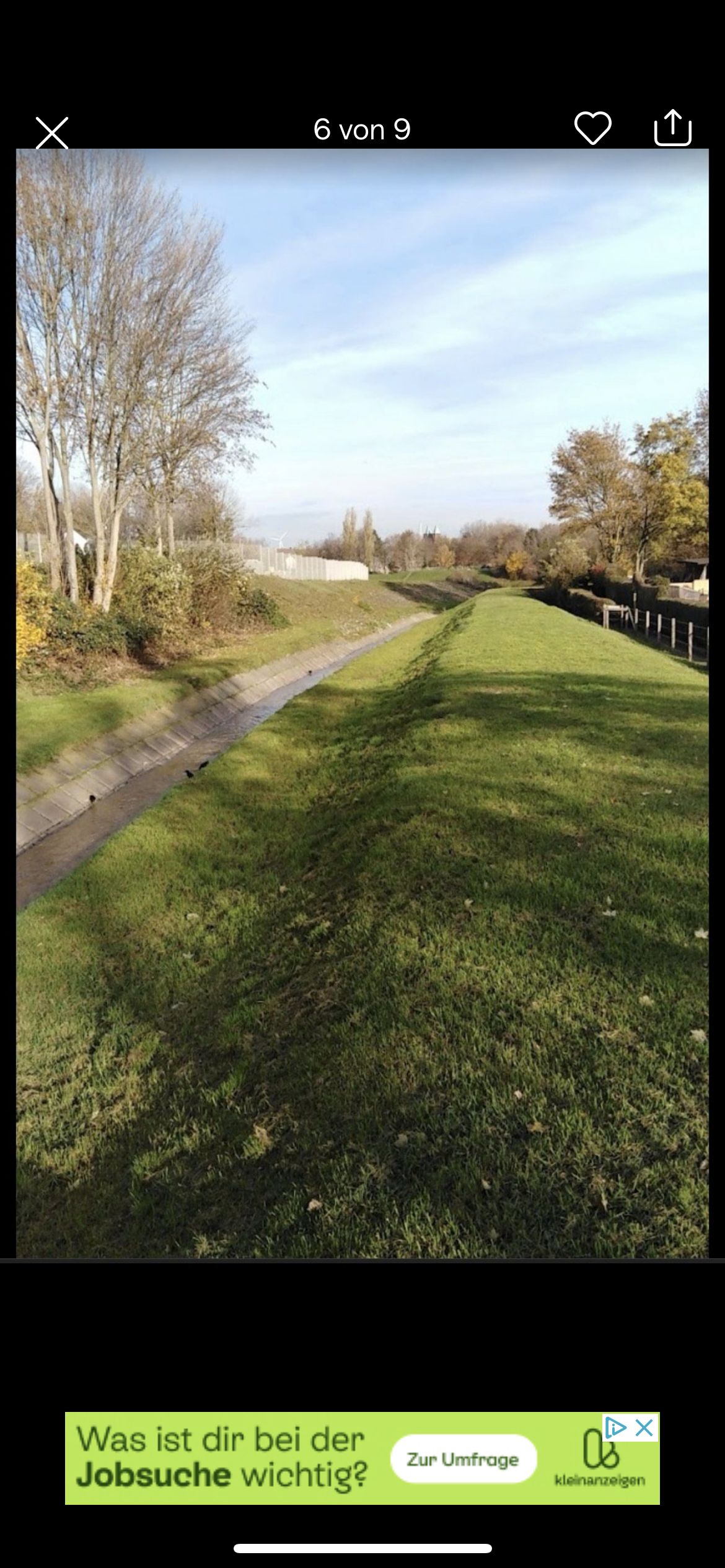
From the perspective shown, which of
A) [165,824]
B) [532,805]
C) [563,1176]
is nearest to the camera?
[563,1176]

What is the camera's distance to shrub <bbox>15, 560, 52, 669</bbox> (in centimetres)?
1506

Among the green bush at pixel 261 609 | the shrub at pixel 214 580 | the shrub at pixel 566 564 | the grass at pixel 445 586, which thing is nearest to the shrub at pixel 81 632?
the shrub at pixel 214 580

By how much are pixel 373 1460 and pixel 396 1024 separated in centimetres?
305

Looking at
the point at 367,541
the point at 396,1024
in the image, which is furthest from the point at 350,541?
the point at 396,1024

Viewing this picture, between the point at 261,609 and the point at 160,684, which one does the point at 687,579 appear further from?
the point at 160,684

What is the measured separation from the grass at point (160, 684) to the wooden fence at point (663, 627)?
11.9 meters

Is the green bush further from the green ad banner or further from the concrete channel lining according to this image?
the green ad banner

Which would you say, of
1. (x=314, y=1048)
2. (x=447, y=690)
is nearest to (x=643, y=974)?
(x=314, y=1048)

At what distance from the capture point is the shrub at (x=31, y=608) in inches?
593

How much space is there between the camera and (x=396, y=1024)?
4117 millimetres
